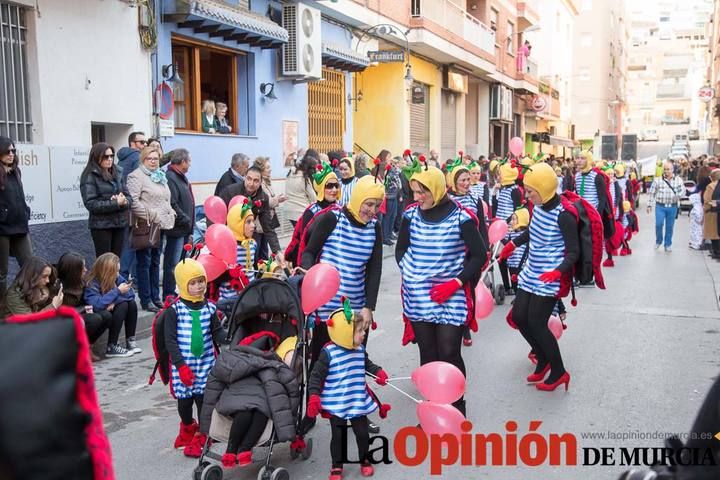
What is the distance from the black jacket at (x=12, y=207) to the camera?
7.45 m

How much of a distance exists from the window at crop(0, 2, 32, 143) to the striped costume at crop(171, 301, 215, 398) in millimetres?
5270

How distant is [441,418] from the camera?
4652 mm

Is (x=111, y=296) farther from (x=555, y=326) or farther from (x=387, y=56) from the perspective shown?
(x=387, y=56)

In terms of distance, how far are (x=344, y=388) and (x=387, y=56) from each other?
15.0 metres

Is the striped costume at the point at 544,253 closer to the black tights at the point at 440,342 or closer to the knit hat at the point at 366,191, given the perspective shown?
the black tights at the point at 440,342

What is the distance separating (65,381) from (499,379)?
543 centimetres

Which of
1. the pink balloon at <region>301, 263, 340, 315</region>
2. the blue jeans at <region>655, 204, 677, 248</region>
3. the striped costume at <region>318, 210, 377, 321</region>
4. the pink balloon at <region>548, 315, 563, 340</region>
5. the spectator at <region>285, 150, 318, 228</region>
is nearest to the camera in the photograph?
the pink balloon at <region>301, 263, 340, 315</region>

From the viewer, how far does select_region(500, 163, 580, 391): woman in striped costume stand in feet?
20.2

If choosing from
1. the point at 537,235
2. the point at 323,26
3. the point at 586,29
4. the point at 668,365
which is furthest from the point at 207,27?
the point at 586,29

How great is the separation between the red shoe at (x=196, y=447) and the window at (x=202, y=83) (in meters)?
8.67

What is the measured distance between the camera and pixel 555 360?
6.25 m

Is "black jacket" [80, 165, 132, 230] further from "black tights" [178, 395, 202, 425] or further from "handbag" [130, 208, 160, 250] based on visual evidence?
"black tights" [178, 395, 202, 425]

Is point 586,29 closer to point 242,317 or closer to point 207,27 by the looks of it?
point 207,27

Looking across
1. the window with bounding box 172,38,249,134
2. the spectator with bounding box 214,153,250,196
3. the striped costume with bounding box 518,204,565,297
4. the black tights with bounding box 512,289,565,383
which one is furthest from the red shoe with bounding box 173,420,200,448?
the window with bounding box 172,38,249,134
